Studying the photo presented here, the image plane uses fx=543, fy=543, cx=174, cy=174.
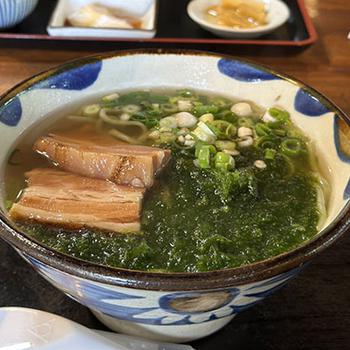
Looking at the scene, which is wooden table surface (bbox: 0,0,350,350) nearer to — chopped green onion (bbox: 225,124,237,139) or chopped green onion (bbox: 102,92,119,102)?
chopped green onion (bbox: 225,124,237,139)

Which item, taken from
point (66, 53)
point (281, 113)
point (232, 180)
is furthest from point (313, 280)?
point (66, 53)

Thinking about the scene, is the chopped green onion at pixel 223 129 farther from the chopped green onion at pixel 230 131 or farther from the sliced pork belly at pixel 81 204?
the sliced pork belly at pixel 81 204

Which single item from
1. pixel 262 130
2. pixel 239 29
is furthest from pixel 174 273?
pixel 239 29

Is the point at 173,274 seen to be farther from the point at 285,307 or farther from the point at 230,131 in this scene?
the point at 230,131

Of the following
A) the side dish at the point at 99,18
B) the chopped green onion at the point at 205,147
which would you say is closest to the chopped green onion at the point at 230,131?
the chopped green onion at the point at 205,147

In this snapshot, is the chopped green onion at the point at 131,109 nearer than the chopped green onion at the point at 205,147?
No

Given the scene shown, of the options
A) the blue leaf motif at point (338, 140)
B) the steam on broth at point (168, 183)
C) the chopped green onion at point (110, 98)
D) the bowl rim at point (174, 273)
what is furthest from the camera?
the chopped green onion at point (110, 98)

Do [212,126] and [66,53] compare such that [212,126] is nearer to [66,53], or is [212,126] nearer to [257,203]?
[257,203]
